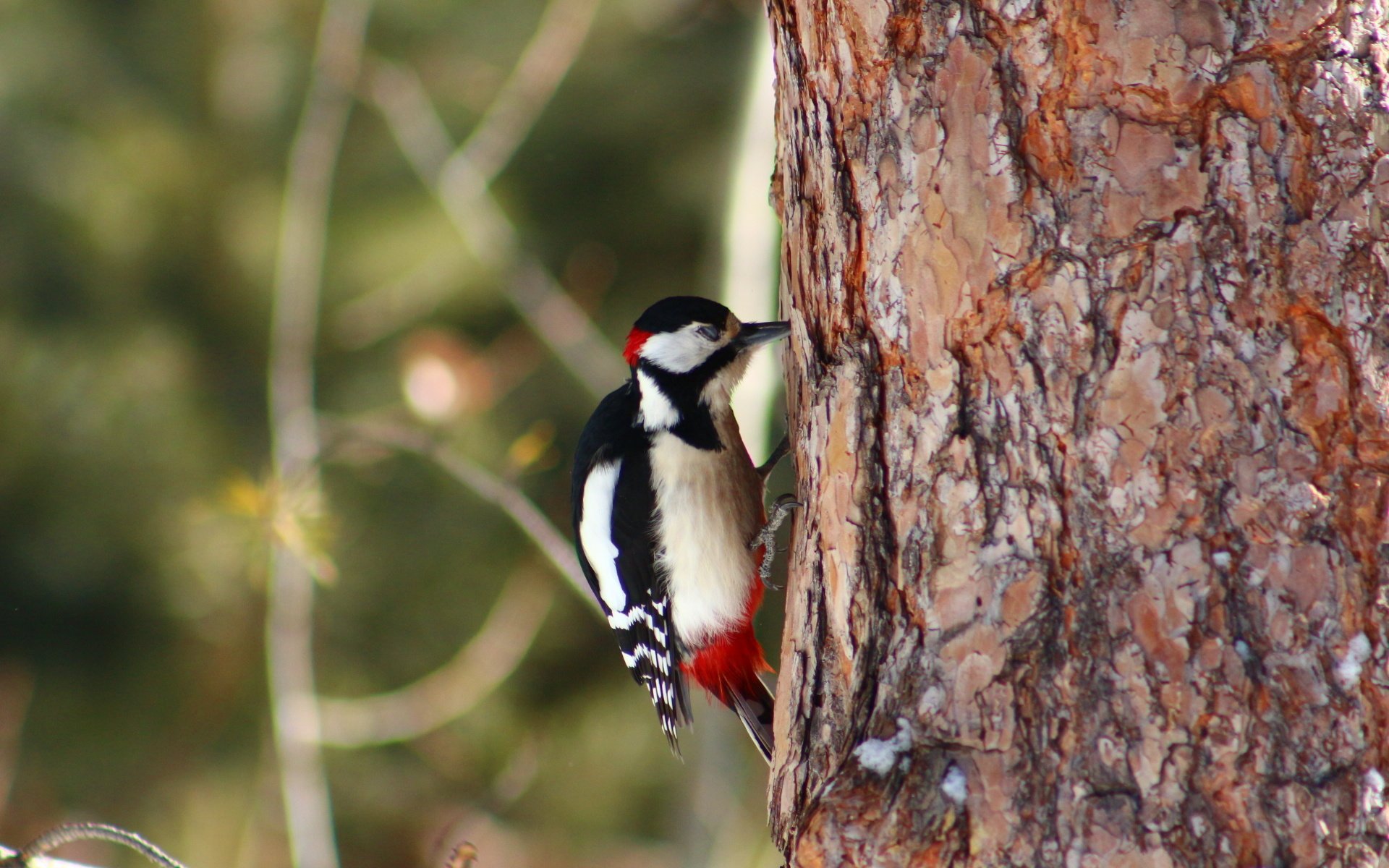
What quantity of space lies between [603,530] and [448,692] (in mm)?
2589

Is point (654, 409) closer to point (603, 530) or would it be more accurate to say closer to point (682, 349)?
point (682, 349)

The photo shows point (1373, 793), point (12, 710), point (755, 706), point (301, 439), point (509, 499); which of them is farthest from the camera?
point (12, 710)

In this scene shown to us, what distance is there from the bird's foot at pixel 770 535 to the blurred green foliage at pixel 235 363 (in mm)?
3259

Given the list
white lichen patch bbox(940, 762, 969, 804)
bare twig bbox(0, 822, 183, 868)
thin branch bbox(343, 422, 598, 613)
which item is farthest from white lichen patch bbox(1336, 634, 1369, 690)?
thin branch bbox(343, 422, 598, 613)

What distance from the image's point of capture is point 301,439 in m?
4.21

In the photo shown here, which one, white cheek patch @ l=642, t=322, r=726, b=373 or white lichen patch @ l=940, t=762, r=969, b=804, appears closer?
white lichen patch @ l=940, t=762, r=969, b=804

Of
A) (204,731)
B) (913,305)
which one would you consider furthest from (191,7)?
(913,305)

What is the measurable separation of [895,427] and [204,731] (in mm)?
5396

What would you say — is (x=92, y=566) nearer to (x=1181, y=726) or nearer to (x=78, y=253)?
(x=78, y=253)

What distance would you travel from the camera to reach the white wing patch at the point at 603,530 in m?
2.77

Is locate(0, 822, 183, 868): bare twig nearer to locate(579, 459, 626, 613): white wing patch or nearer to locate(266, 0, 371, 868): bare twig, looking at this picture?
locate(579, 459, 626, 613): white wing patch

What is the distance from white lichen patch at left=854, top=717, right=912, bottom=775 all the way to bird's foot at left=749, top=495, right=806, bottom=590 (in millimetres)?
864

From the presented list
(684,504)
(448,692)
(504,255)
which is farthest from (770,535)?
(448,692)

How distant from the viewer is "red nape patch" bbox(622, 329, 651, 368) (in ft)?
9.12
